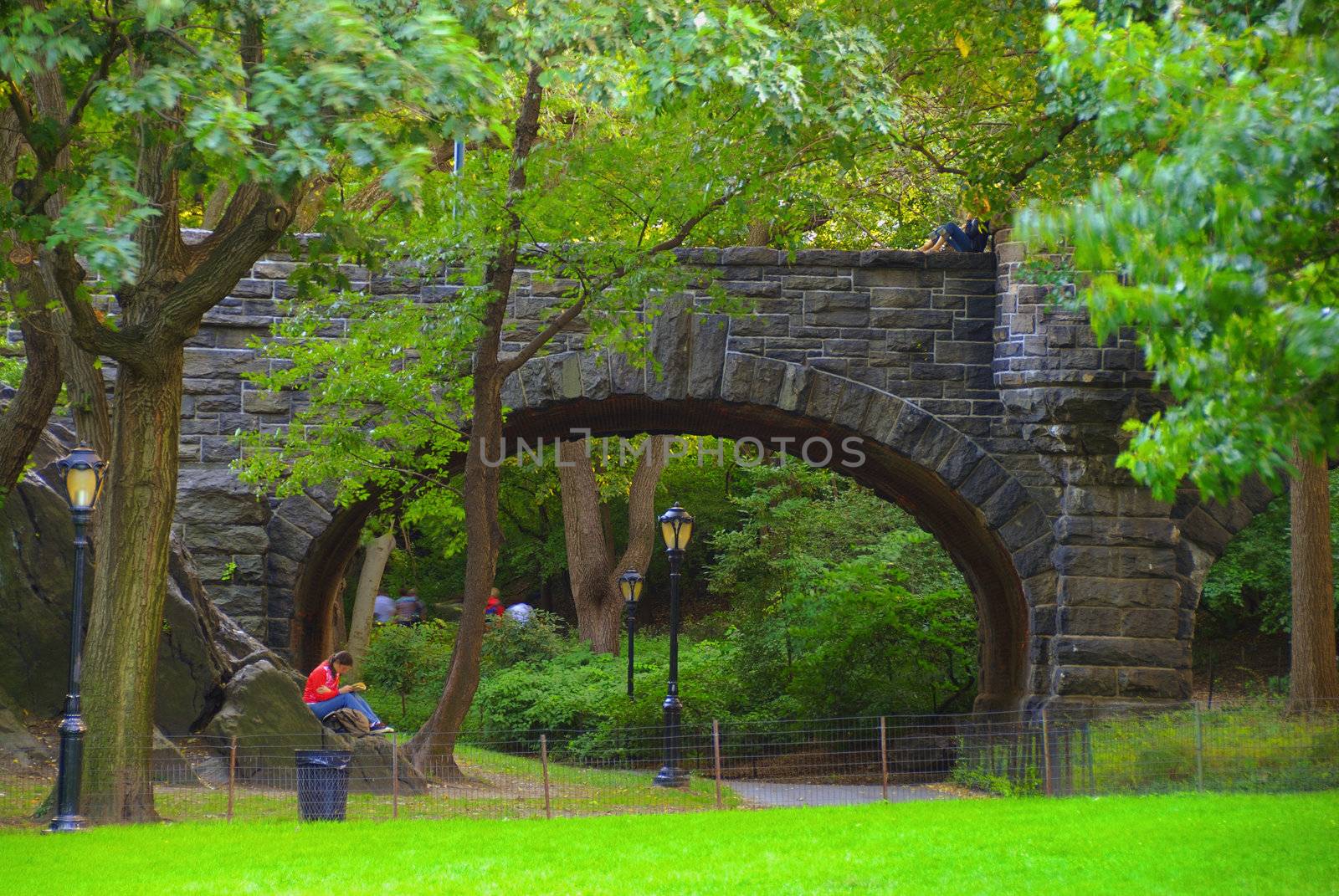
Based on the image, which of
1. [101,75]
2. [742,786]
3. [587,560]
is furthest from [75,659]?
[587,560]

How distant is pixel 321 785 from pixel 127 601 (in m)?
1.92

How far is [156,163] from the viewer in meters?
9.65

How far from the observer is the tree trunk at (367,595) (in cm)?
2703

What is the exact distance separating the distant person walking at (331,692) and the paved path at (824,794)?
350 centimetres

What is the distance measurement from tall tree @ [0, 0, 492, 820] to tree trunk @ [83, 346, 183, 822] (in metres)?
0.01

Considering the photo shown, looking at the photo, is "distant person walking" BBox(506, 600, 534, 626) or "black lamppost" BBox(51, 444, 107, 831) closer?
"black lamppost" BBox(51, 444, 107, 831)

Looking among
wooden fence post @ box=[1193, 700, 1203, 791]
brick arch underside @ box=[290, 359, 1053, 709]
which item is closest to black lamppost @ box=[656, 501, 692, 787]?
brick arch underside @ box=[290, 359, 1053, 709]

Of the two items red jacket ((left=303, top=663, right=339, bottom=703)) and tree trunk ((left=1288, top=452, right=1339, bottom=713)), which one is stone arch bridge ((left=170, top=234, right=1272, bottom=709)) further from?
tree trunk ((left=1288, top=452, right=1339, bottom=713))

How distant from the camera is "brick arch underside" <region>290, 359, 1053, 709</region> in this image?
1327 cm

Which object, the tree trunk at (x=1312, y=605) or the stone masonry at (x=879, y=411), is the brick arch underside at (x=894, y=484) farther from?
the tree trunk at (x=1312, y=605)

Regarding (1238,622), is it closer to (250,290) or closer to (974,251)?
(974,251)

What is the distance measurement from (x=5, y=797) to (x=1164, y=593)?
9.54 meters

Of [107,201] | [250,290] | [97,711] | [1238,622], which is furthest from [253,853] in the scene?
[1238,622]

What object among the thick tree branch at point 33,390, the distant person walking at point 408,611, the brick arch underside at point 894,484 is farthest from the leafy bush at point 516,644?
the thick tree branch at point 33,390
